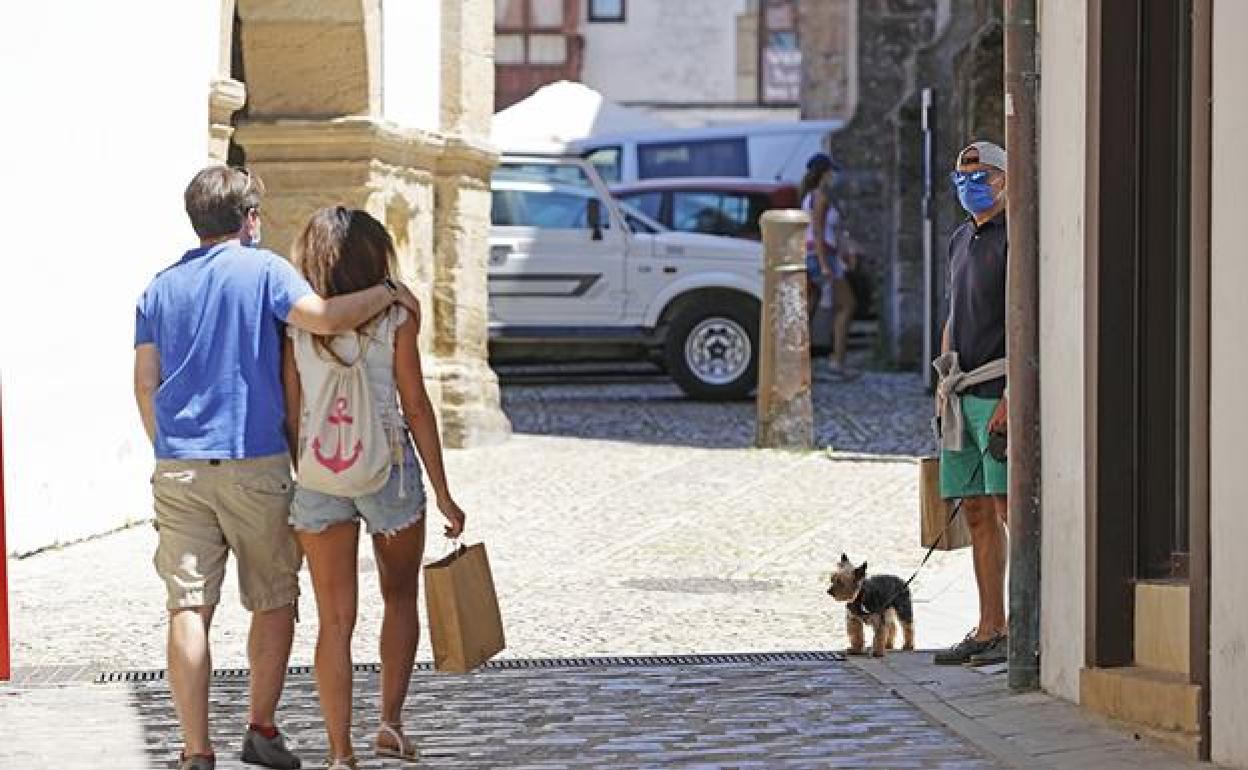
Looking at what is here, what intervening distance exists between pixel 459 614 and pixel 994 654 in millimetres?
2703

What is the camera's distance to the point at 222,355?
A: 7414 millimetres

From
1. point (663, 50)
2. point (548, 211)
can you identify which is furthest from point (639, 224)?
point (663, 50)

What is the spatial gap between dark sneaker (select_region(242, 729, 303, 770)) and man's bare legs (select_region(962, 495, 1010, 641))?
2825mm

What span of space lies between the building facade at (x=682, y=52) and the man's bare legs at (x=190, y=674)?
59729 mm

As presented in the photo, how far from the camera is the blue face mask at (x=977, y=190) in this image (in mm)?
9633

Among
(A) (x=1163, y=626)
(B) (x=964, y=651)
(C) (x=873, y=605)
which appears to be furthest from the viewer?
(C) (x=873, y=605)

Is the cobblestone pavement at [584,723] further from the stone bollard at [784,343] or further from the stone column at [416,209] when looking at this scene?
the stone bollard at [784,343]

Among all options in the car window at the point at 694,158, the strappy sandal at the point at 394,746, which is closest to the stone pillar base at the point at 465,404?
the strappy sandal at the point at 394,746

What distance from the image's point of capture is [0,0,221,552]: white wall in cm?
1341

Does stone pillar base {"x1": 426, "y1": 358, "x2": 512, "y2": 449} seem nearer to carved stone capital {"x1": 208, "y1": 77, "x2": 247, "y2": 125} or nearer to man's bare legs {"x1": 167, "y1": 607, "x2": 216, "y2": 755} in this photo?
carved stone capital {"x1": 208, "y1": 77, "x2": 247, "y2": 125}

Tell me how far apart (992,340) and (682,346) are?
50.5 ft

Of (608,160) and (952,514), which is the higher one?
(608,160)

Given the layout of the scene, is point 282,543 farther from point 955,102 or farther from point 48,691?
point 955,102

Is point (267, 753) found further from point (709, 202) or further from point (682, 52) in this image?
point (682, 52)
